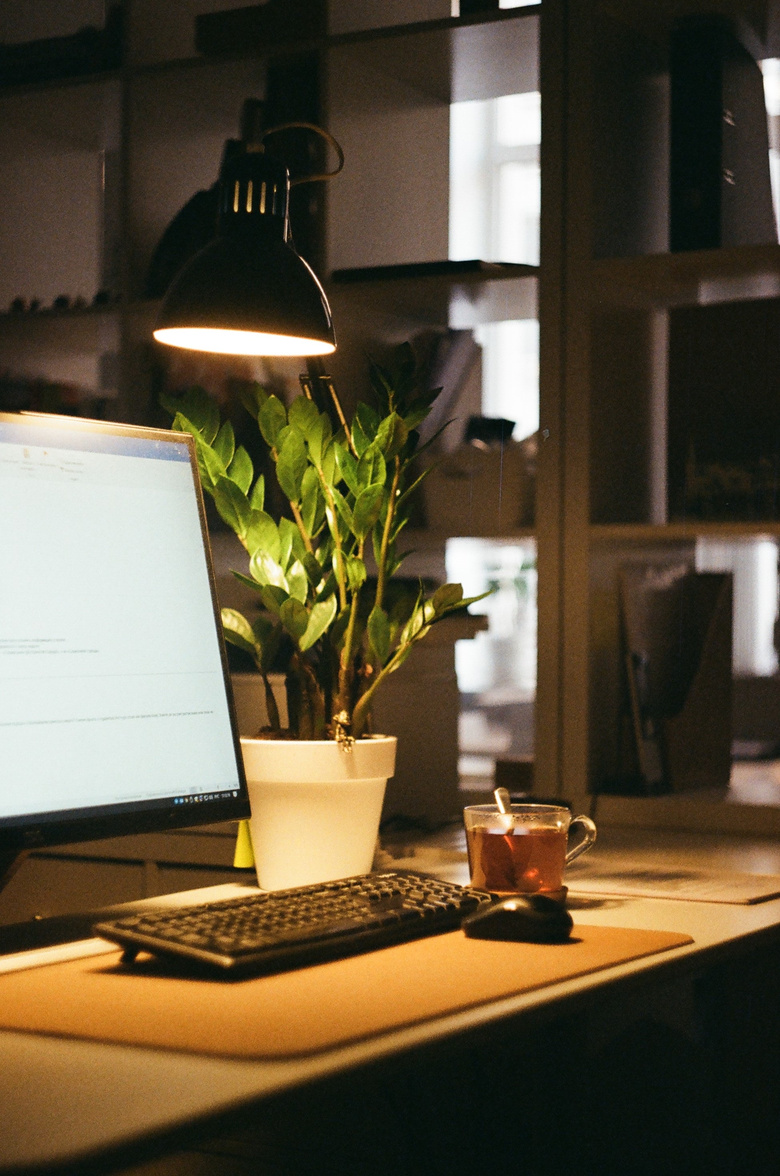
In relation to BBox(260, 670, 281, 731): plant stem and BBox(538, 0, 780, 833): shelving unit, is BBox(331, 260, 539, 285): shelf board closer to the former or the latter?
BBox(538, 0, 780, 833): shelving unit

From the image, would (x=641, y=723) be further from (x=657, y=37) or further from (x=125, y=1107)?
(x=125, y=1107)

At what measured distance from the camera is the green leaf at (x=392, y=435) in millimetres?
1490

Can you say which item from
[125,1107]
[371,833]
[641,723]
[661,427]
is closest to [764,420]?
[661,427]

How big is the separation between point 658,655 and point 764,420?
1.46 feet

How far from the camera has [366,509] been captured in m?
1.48

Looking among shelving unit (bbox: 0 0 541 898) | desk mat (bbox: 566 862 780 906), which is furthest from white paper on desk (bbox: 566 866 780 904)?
shelving unit (bbox: 0 0 541 898)

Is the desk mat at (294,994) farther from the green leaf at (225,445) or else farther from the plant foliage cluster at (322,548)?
the green leaf at (225,445)

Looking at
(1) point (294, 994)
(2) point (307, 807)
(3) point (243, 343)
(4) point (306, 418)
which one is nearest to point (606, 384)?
(3) point (243, 343)

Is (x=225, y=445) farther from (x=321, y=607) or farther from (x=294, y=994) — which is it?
(x=294, y=994)

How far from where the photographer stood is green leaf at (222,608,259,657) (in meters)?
1.50

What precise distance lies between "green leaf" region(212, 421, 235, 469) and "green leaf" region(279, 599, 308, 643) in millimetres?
181

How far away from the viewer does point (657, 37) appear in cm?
243

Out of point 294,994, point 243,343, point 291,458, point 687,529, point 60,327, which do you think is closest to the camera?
point 294,994

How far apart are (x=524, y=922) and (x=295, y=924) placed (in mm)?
191
